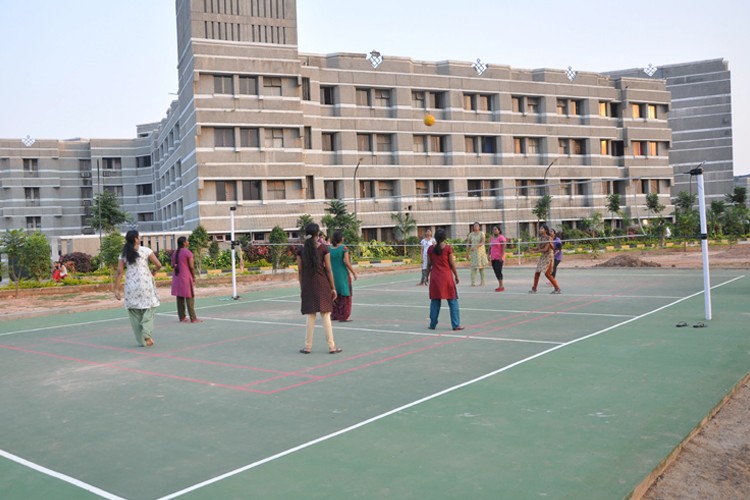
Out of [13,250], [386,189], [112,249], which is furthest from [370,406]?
[386,189]

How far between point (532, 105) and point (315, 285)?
50.9m

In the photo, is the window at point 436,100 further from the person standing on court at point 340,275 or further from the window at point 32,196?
the window at point 32,196

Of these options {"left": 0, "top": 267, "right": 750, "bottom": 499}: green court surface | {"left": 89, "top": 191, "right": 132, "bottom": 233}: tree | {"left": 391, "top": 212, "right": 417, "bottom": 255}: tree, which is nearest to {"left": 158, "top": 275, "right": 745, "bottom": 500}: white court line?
{"left": 0, "top": 267, "right": 750, "bottom": 499}: green court surface

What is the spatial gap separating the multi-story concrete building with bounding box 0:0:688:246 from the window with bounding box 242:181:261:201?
0.07 m

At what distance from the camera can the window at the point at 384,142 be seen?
51094 millimetres

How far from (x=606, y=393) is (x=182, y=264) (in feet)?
32.8

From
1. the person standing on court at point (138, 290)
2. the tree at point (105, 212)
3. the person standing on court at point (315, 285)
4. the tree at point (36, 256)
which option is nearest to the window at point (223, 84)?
the tree at point (105, 212)

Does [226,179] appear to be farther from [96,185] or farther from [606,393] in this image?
[606,393]

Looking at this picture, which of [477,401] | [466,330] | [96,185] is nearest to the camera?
[477,401]

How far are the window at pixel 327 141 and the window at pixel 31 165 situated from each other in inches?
1400

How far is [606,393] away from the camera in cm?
718

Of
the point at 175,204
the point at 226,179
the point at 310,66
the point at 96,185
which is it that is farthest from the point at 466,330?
the point at 96,185

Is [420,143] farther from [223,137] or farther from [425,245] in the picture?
[425,245]

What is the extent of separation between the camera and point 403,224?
48281 millimetres
